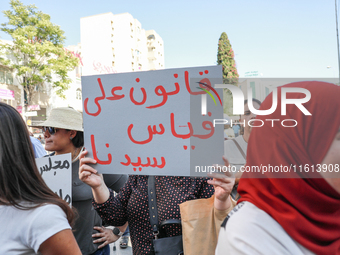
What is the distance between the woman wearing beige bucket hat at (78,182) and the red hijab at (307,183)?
149 cm

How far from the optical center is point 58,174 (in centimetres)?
167

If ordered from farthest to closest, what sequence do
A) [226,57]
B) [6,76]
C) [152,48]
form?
[152,48] → [226,57] → [6,76]

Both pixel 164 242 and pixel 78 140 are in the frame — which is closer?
pixel 164 242

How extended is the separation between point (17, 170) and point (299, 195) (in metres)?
1.14

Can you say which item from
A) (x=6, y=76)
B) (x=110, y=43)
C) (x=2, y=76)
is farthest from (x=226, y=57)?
(x=2, y=76)

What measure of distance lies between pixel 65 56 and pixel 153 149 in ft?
66.8

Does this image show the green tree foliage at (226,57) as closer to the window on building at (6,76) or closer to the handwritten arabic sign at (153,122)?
the window on building at (6,76)

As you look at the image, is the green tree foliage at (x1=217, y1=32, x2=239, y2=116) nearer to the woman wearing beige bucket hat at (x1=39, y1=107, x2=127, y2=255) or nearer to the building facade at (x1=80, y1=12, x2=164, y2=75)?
the building facade at (x1=80, y1=12, x2=164, y2=75)

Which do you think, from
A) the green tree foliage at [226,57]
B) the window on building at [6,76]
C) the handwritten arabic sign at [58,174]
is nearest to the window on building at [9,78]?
the window on building at [6,76]

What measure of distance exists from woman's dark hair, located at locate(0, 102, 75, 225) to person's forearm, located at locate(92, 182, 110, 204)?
1.20ft

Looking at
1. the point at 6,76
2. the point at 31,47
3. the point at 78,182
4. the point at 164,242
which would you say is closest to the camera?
the point at 164,242

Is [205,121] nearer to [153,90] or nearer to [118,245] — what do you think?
[153,90]

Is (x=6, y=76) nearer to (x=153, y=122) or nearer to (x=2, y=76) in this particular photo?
(x=2, y=76)

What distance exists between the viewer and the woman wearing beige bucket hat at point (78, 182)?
1957 millimetres
